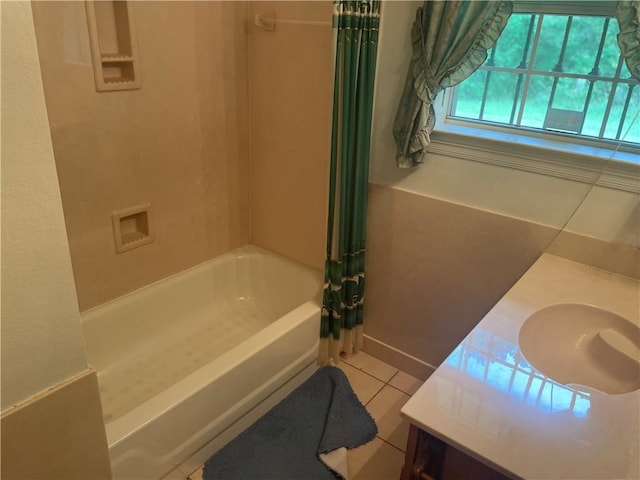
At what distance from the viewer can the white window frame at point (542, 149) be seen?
1.54 metres

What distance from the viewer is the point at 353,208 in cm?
207

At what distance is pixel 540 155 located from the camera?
65.9 inches

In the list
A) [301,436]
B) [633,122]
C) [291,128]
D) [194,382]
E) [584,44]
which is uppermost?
[584,44]

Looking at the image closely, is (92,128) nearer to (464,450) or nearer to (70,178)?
(70,178)

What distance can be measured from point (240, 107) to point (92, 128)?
30.3 inches

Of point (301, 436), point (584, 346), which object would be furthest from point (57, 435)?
point (584, 346)

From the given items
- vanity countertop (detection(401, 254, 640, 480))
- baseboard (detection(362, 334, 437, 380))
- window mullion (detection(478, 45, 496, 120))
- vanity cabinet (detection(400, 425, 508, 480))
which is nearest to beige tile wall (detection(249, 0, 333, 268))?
baseboard (detection(362, 334, 437, 380))

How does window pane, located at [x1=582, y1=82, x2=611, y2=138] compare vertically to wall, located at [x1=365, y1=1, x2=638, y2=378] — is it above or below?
above

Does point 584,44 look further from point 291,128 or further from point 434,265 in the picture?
point 291,128

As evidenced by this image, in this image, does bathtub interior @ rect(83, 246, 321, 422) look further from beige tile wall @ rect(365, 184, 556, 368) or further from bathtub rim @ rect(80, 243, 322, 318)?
beige tile wall @ rect(365, 184, 556, 368)

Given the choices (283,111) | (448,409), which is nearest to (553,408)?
(448,409)

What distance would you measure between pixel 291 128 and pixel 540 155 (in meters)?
1.13

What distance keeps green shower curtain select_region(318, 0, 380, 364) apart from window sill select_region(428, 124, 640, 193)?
0.32 meters

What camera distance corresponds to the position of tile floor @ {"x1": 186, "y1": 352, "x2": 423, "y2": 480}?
6.04 ft
